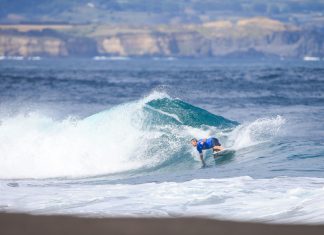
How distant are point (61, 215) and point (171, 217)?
64.4 inches

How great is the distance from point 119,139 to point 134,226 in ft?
38.5

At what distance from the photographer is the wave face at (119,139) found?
20859mm

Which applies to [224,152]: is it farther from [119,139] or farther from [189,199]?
[189,199]

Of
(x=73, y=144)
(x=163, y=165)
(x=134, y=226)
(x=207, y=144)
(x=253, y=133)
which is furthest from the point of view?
(x=253, y=133)

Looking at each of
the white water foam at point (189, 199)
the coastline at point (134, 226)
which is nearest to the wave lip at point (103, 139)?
the white water foam at point (189, 199)

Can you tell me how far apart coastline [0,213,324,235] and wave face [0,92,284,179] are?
7618 mm

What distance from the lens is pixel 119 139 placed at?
23.2m

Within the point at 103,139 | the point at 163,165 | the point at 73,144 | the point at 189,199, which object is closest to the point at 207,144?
the point at 163,165

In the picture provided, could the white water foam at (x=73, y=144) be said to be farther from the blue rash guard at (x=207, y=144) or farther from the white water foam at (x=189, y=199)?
the white water foam at (x=189, y=199)

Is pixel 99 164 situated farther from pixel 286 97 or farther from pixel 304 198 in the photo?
pixel 286 97

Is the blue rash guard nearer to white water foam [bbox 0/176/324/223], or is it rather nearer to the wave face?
the wave face

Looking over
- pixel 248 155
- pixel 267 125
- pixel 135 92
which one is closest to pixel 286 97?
pixel 135 92

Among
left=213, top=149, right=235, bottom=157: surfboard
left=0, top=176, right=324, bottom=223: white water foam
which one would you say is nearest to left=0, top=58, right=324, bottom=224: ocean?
left=0, top=176, right=324, bottom=223: white water foam

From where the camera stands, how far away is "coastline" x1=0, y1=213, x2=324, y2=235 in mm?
11070
